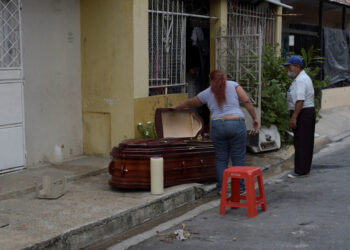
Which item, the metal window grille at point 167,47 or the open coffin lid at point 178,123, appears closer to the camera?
the open coffin lid at point 178,123

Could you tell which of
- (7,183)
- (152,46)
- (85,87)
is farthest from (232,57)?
(7,183)

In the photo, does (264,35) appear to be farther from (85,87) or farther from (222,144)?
(222,144)

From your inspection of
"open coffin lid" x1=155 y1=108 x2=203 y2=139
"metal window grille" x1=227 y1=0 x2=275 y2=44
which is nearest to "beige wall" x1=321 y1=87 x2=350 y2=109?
"metal window grille" x1=227 y1=0 x2=275 y2=44

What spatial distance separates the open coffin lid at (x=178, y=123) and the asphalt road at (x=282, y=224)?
1.43 metres

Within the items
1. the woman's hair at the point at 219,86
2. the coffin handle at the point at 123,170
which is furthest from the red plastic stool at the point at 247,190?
the coffin handle at the point at 123,170

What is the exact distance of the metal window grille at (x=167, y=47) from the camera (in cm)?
911

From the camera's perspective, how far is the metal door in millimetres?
7520

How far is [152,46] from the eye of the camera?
9078 millimetres

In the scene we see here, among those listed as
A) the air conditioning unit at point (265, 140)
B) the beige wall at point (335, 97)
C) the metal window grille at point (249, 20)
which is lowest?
the air conditioning unit at point (265, 140)

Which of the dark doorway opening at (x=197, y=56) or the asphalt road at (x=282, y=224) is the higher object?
the dark doorway opening at (x=197, y=56)

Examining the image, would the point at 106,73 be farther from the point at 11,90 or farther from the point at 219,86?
the point at 219,86

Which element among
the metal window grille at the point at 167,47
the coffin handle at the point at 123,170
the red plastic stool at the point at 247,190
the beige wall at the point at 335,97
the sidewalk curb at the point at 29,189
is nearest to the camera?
the red plastic stool at the point at 247,190

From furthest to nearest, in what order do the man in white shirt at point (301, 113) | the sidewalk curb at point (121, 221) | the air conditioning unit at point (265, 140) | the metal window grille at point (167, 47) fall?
1. the air conditioning unit at point (265, 140)
2. the metal window grille at point (167, 47)
3. the man in white shirt at point (301, 113)
4. the sidewalk curb at point (121, 221)

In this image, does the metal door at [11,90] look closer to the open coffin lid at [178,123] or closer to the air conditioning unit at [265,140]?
the open coffin lid at [178,123]
